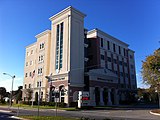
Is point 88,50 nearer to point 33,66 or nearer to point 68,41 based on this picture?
point 68,41

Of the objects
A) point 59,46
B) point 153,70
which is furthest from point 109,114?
point 59,46

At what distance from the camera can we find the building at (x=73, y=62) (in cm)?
4862

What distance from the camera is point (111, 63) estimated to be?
6531 centimetres

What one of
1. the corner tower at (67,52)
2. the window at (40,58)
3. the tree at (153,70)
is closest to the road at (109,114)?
the tree at (153,70)

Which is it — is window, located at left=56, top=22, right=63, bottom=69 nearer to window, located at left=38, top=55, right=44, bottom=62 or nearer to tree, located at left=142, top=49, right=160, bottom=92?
window, located at left=38, top=55, right=44, bottom=62

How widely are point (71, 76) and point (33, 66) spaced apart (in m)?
22.3

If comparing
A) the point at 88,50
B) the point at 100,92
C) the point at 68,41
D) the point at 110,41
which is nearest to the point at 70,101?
the point at 100,92

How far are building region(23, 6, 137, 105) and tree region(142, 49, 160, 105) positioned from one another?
68.0 feet

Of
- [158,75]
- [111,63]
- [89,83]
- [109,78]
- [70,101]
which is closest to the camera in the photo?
[158,75]

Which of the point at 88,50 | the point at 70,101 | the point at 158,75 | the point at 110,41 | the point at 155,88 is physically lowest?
the point at 70,101

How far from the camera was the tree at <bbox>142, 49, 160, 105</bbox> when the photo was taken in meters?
28.8

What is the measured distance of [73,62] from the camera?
49.1 metres

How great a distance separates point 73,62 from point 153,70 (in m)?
23.7

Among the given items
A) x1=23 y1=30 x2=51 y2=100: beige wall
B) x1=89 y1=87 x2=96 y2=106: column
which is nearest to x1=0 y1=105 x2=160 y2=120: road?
x1=89 y1=87 x2=96 y2=106: column
